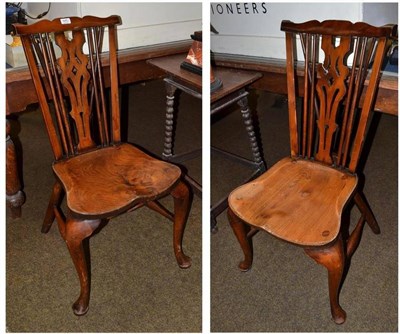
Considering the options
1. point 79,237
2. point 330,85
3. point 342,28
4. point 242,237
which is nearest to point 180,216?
point 242,237

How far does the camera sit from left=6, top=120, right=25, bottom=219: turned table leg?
57.1 inches

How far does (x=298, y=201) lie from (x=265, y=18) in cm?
61

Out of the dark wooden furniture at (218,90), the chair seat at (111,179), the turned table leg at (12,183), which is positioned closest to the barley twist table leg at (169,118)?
the dark wooden furniture at (218,90)

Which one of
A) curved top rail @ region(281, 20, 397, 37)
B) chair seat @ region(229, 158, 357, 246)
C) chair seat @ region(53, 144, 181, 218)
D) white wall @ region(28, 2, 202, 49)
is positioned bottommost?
chair seat @ region(229, 158, 357, 246)

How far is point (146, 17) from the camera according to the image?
1.52 meters

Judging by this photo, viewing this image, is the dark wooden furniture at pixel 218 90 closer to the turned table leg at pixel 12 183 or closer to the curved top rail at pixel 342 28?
the curved top rail at pixel 342 28

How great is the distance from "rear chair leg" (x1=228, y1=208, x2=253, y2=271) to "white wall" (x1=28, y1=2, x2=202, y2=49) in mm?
719

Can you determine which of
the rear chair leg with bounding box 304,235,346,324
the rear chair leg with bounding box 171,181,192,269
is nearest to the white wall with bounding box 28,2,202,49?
the rear chair leg with bounding box 171,181,192,269

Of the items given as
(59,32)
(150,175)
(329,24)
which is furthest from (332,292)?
(59,32)

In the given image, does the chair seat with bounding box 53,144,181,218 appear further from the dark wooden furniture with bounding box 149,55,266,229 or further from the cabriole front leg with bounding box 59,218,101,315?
the dark wooden furniture with bounding box 149,55,266,229

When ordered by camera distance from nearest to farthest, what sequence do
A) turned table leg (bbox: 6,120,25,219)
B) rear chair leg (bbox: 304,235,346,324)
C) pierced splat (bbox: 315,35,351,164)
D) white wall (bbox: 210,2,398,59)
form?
1. rear chair leg (bbox: 304,235,346,324)
2. pierced splat (bbox: 315,35,351,164)
3. white wall (bbox: 210,2,398,59)
4. turned table leg (bbox: 6,120,25,219)

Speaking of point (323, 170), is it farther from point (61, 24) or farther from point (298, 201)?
point (61, 24)

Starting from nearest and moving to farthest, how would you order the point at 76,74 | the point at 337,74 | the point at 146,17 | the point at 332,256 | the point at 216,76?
the point at 332,256 < the point at 337,74 < the point at 76,74 < the point at 216,76 < the point at 146,17

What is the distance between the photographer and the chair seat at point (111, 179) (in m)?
1.13
